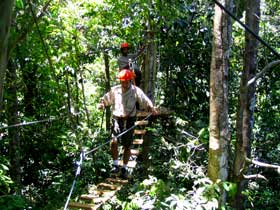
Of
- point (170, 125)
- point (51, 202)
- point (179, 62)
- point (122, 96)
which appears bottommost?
point (51, 202)

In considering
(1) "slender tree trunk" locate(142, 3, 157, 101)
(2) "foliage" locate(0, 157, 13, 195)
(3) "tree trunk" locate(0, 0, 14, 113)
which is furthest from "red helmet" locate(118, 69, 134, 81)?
(3) "tree trunk" locate(0, 0, 14, 113)

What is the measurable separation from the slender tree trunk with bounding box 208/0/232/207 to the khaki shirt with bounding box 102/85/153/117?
1252 millimetres

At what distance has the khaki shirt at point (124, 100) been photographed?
4535mm

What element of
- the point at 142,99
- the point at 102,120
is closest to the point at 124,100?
the point at 142,99

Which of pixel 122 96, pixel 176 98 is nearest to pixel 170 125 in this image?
pixel 176 98

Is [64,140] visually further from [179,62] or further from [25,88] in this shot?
[179,62]

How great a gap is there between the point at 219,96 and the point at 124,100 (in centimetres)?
137

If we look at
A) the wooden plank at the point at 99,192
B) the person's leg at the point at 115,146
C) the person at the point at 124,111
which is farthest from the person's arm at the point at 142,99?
the wooden plank at the point at 99,192

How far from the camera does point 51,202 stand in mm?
5383

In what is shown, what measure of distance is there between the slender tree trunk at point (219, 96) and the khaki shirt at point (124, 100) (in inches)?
49.3

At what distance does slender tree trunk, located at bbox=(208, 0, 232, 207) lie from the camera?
3297 mm

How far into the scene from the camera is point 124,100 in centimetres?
453

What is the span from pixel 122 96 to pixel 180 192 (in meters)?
1.49

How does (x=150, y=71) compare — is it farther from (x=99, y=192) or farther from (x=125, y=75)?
(x=99, y=192)
